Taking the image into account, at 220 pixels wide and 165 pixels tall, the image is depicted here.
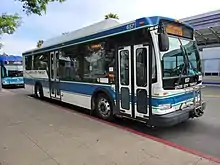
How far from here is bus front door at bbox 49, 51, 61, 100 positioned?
11148mm

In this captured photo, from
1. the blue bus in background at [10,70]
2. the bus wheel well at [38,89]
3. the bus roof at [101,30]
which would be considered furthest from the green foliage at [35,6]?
the blue bus in background at [10,70]

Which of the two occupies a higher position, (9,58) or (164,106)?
(9,58)

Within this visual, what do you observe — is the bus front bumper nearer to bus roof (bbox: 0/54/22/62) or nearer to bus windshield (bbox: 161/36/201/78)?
bus windshield (bbox: 161/36/201/78)

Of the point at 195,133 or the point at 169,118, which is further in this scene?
the point at 195,133

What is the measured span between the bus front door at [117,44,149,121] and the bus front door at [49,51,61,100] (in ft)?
15.5

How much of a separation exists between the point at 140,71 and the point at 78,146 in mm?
2461

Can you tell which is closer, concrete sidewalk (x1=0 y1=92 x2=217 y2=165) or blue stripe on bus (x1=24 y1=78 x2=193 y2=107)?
concrete sidewalk (x1=0 y1=92 x2=217 y2=165)

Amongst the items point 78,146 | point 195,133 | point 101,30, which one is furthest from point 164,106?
point 101,30

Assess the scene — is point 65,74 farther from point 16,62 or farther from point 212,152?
point 16,62

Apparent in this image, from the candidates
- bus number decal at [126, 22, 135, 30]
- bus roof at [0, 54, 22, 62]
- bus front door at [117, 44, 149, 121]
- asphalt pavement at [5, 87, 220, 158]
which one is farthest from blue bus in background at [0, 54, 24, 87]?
bus number decal at [126, 22, 135, 30]

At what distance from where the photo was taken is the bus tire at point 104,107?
307 inches

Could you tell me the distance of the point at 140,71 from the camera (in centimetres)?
643

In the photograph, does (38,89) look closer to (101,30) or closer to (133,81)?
(101,30)

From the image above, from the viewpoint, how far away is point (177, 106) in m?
6.26
